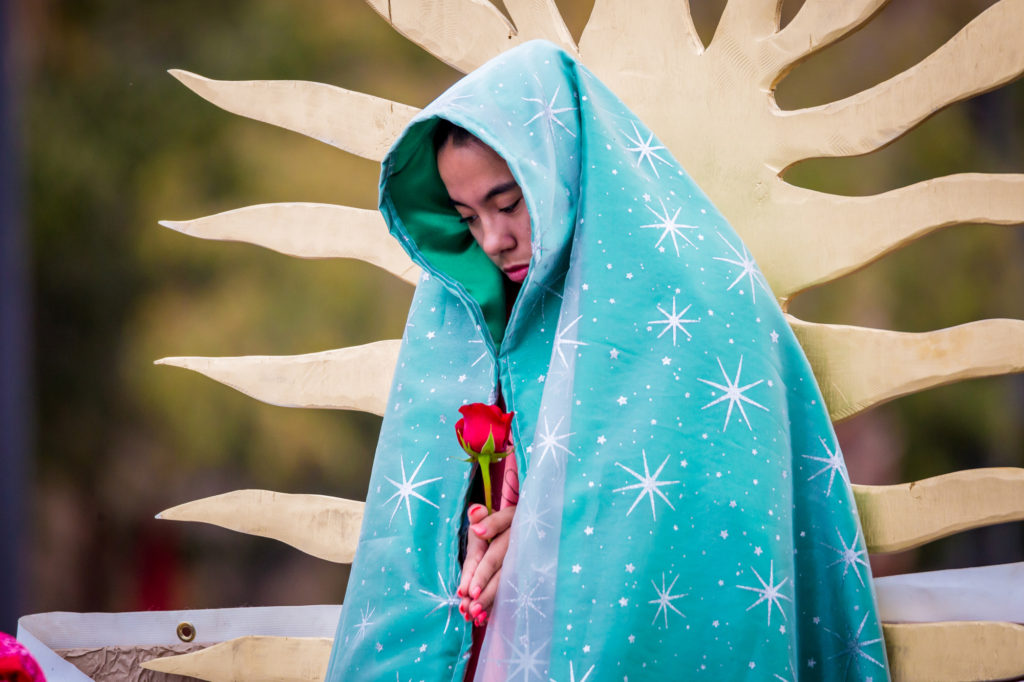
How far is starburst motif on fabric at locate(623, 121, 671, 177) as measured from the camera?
43.4 inches

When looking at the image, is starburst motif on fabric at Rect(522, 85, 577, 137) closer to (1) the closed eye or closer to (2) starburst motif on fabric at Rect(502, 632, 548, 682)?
(1) the closed eye

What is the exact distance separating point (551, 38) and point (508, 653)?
32.4 inches

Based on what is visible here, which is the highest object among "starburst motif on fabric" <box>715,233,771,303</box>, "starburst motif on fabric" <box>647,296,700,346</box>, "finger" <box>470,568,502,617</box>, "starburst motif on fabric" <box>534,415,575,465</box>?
"starburst motif on fabric" <box>715,233,771,303</box>

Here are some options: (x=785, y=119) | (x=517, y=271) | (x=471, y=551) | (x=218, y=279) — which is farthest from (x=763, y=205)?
(x=218, y=279)

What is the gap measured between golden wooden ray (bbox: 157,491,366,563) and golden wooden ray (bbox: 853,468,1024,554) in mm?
658

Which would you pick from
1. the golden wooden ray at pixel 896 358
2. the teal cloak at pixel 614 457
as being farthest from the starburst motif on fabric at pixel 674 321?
the golden wooden ray at pixel 896 358

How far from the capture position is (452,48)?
1.39 meters

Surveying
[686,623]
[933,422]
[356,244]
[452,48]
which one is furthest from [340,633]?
[933,422]

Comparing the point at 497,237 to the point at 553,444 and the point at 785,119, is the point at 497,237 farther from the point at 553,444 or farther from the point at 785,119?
the point at 785,119

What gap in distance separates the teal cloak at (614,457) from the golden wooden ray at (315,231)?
21cm

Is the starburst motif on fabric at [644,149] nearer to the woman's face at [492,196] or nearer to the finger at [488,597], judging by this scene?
the woman's face at [492,196]

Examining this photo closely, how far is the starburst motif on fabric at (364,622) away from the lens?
44.8 inches

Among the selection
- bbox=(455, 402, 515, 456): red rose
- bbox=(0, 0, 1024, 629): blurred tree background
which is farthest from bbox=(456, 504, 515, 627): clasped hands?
bbox=(0, 0, 1024, 629): blurred tree background

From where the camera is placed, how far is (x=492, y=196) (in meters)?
1.11
